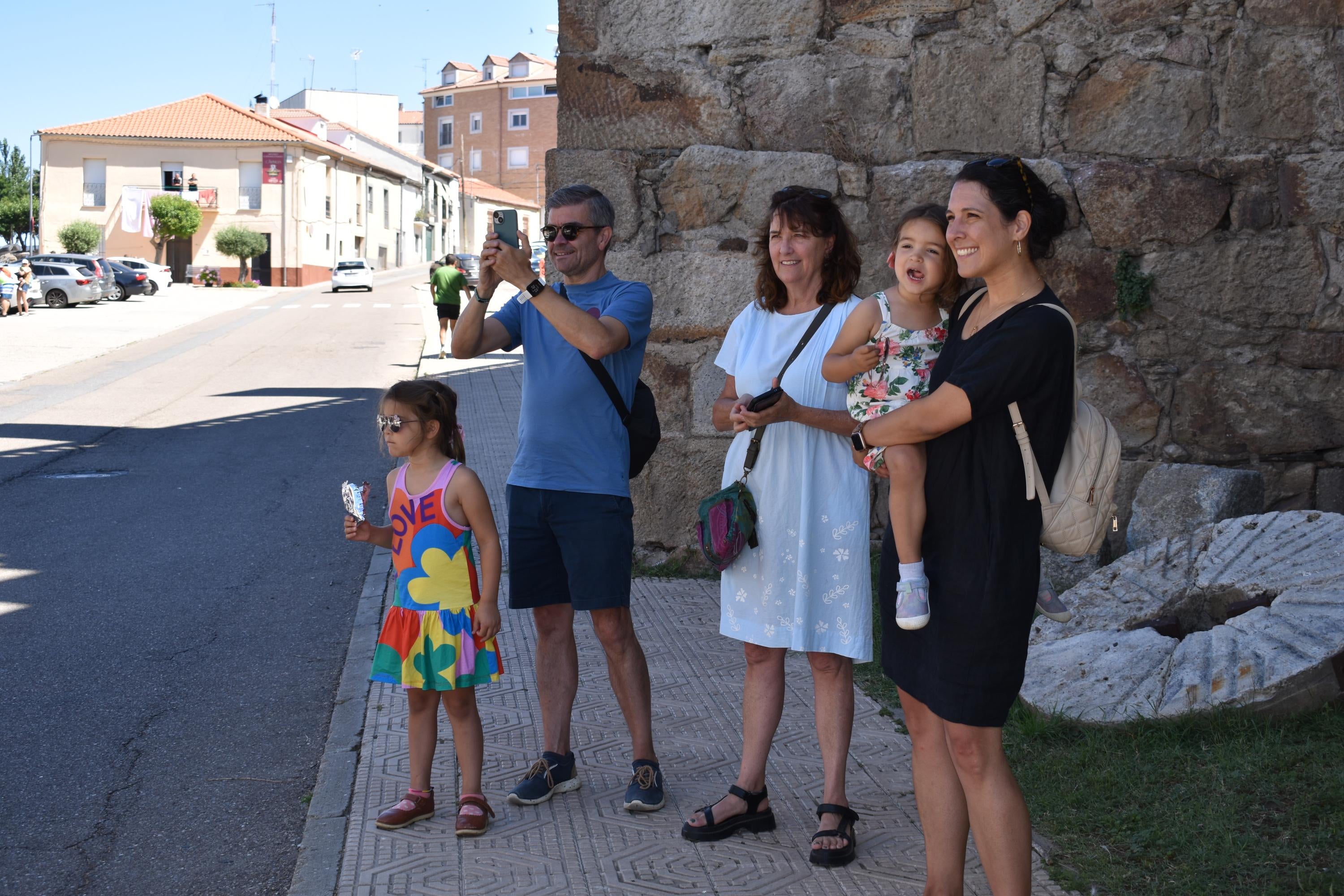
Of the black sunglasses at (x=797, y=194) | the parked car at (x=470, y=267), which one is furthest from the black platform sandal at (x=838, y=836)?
the parked car at (x=470, y=267)

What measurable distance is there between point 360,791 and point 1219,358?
4.45 meters

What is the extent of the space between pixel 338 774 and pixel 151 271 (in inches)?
1825

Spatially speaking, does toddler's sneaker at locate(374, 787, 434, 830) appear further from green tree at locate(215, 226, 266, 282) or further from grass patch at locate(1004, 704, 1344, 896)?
green tree at locate(215, 226, 266, 282)

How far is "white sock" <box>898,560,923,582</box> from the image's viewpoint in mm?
2689

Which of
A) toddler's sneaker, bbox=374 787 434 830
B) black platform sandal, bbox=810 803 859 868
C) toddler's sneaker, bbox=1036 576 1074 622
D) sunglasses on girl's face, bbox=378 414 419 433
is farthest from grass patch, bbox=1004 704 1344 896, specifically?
sunglasses on girl's face, bbox=378 414 419 433

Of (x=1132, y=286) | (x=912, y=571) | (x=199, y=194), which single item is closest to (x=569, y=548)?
(x=912, y=571)

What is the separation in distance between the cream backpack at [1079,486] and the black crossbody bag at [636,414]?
4.60 ft

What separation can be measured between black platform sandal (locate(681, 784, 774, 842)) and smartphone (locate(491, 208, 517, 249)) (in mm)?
1733

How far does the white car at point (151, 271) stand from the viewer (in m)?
44.0

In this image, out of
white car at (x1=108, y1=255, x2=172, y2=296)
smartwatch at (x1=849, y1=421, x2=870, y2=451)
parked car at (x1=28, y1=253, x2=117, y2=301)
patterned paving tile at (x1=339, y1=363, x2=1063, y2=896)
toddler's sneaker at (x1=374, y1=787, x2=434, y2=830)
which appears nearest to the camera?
smartwatch at (x1=849, y1=421, x2=870, y2=451)

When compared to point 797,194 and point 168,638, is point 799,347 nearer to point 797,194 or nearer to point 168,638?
point 797,194

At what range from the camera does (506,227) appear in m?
3.68

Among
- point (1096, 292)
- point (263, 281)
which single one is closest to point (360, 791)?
point (1096, 292)

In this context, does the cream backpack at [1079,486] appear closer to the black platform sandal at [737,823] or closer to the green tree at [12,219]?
the black platform sandal at [737,823]
